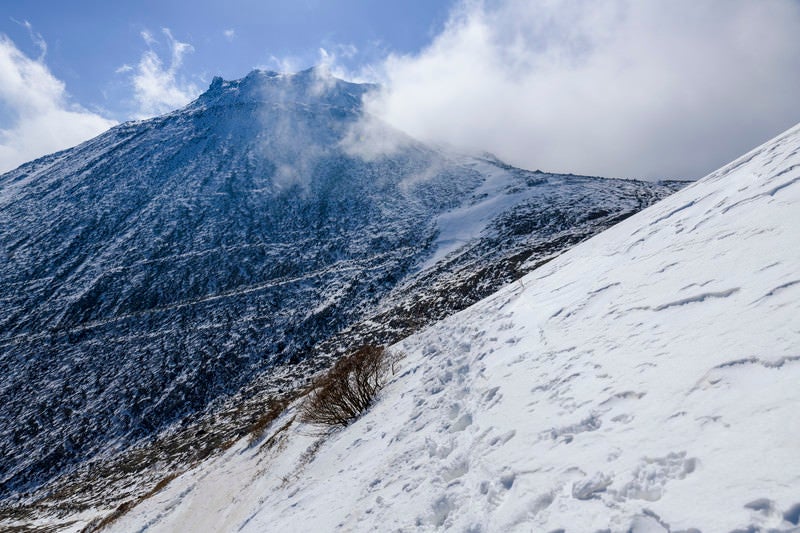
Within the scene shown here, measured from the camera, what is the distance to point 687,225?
772 centimetres

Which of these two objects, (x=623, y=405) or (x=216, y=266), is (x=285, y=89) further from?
(x=623, y=405)

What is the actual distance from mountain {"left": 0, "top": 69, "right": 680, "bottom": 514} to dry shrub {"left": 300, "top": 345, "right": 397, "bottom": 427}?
1411cm

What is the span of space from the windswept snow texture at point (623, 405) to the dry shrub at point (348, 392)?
1442 mm

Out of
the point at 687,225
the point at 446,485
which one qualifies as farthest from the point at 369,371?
the point at 687,225

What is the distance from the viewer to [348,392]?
12391mm

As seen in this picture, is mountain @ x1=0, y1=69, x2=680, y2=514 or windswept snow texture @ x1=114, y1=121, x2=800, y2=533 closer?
windswept snow texture @ x1=114, y1=121, x2=800, y2=533

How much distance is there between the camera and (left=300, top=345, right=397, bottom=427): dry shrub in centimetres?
1231

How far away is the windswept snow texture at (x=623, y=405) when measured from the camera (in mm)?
2992

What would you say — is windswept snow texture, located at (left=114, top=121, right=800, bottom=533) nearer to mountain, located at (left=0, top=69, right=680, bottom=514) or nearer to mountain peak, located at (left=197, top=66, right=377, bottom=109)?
mountain, located at (left=0, top=69, right=680, bottom=514)

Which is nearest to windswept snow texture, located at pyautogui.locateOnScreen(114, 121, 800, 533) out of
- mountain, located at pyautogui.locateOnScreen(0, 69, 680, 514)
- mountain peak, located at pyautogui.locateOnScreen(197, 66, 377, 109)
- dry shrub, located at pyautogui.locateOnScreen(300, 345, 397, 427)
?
dry shrub, located at pyautogui.locateOnScreen(300, 345, 397, 427)

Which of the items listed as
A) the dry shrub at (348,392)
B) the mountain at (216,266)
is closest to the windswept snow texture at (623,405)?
the dry shrub at (348,392)

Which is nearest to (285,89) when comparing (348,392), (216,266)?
(216,266)

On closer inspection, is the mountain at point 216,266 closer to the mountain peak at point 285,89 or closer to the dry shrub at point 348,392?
the dry shrub at point 348,392

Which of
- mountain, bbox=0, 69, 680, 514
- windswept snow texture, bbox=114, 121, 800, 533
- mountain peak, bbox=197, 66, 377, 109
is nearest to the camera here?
windswept snow texture, bbox=114, 121, 800, 533
